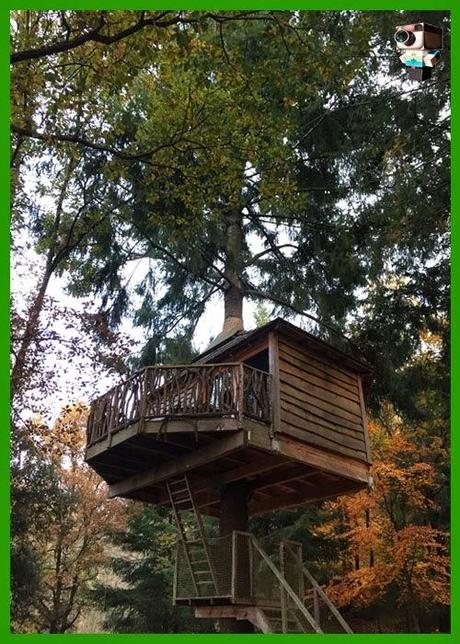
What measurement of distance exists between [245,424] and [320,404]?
218 centimetres

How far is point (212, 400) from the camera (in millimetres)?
8328

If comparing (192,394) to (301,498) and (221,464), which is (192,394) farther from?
(301,498)

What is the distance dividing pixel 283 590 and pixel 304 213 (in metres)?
8.71

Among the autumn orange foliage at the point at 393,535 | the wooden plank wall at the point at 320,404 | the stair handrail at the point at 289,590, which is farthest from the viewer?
the autumn orange foliage at the point at 393,535

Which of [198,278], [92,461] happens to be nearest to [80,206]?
[198,278]

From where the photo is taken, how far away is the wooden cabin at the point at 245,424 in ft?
27.0

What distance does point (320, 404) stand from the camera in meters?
9.73

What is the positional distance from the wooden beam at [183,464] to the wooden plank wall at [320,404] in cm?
86

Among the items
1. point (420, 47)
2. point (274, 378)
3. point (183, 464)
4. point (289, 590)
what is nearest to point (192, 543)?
point (183, 464)

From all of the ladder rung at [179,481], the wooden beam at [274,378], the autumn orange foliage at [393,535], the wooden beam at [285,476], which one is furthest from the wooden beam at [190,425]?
the autumn orange foliage at [393,535]

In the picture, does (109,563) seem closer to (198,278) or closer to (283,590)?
(198,278)

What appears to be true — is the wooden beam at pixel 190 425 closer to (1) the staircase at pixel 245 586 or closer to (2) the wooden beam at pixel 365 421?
(1) the staircase at pixel 245 586

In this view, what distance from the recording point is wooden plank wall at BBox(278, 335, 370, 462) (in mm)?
9016

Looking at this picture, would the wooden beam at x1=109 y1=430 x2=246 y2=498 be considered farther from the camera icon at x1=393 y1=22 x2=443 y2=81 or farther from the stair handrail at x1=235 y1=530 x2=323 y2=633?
the camera icon at x1=393 y1=22 x2=443 y2=81
